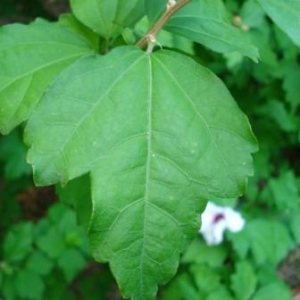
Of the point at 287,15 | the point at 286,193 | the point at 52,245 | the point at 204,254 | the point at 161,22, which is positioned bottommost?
the point at 52,245

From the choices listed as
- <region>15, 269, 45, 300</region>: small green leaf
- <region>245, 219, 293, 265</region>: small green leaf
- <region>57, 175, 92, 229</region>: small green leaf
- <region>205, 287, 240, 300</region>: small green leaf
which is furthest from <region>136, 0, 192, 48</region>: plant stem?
<region>15, 269, 45, 300</region>: small green leaf

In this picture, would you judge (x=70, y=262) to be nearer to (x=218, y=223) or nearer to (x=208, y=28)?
(x=218, y=223)

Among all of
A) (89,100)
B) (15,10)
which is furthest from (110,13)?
(15,10)

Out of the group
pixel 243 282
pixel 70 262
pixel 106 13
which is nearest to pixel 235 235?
pixel 243 282

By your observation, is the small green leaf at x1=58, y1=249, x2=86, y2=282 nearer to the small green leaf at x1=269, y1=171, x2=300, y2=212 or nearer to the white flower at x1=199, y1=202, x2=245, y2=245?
the white flower at x1=199, y1=202, x2=245, y2=245

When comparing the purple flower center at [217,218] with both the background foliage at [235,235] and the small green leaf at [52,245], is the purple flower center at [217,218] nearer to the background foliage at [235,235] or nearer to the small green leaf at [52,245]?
the background foliage at [235,235]

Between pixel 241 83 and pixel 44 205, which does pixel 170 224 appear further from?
pixel 44 205
